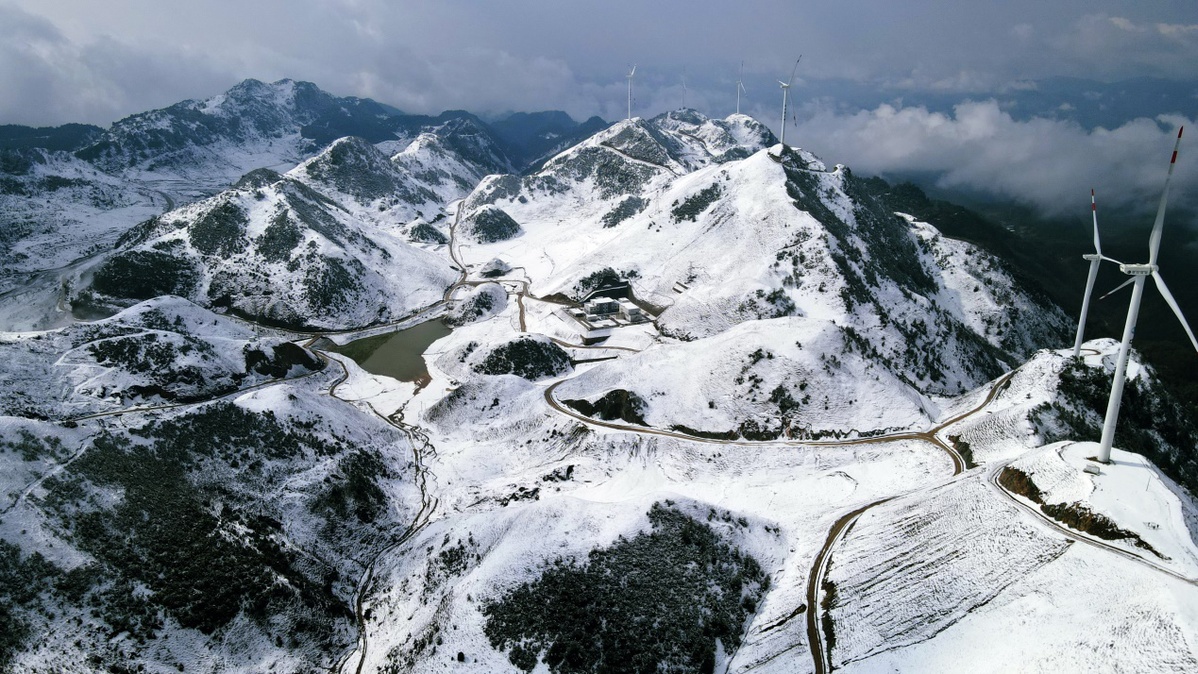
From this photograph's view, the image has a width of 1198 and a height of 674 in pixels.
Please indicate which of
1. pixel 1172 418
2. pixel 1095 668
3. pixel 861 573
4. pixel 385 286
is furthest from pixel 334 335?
pixel 1172 418

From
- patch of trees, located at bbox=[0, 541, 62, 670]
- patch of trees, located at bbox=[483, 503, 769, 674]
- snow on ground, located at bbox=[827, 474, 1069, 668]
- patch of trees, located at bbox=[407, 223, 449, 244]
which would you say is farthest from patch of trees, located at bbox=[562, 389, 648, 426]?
patch of trees, located at bbox=[407, 223, 449, 244]

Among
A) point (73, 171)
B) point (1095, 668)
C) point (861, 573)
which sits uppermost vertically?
point (73, 171)

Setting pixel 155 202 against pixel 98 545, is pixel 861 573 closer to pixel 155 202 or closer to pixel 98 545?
pixel 98 545

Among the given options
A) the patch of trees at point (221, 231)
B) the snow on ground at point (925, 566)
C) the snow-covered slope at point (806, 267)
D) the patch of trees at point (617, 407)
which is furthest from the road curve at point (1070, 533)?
the patch of trees at point (221, 231)

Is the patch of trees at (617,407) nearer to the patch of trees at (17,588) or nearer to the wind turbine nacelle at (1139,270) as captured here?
the wind turbine nacelle at (1139,270)

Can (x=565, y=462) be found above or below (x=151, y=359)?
below

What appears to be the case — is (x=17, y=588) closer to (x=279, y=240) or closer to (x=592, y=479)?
(x=592, y=479)
